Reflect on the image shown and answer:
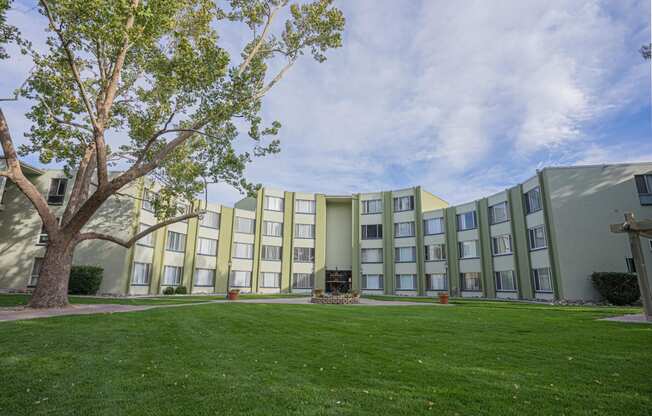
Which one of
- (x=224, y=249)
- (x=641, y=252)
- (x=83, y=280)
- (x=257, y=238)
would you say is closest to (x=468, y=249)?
→ (x=257, y=238)

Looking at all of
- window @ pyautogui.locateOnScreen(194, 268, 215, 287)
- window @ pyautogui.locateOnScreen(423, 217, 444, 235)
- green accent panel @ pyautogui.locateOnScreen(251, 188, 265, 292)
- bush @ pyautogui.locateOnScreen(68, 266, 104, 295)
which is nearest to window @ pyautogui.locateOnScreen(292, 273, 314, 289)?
green accent panel @ pyautogui.locateOnScreen(251, 188, 265, 292)

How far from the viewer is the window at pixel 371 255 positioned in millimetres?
40281

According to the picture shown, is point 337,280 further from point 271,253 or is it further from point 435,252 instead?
point 435,252

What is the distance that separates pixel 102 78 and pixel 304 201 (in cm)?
2803

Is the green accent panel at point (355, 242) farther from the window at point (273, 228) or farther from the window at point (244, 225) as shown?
the window at point (244, 225)

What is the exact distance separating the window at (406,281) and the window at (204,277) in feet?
64.7

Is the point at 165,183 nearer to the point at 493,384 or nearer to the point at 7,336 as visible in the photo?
the point at 7,336

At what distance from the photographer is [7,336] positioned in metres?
7.82

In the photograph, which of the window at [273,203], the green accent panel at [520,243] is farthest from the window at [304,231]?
the green accent panel at [520,243]

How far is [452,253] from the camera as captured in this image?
35594 millimetres

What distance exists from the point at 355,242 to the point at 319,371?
35694 millimetres

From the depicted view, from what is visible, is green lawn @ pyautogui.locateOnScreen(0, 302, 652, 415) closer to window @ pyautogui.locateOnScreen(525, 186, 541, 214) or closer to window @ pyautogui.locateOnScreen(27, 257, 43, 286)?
window @ pyautogui.locateOnScreen(525, 186, 541, 214)

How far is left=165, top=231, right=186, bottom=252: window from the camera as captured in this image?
32.7m

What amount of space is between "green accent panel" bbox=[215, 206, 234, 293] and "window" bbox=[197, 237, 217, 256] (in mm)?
468
